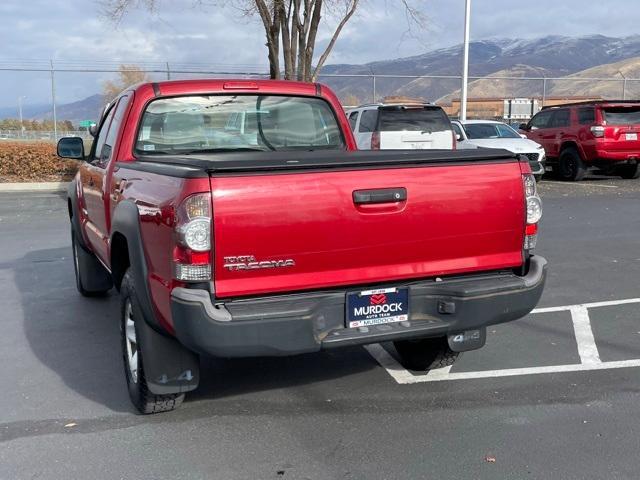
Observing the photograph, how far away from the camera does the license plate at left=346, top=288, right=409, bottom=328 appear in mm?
3361

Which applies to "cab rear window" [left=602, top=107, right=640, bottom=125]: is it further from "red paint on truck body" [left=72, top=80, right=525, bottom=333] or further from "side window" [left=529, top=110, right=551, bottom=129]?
"red paint on truck body" [left=72, top=80, right=525, bottom=333]

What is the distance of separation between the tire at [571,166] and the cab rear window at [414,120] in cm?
503

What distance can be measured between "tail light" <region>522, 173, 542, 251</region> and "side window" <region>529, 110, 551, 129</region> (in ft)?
49.4

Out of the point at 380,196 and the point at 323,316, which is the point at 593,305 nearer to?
the point at 380,196

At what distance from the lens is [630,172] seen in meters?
17.4

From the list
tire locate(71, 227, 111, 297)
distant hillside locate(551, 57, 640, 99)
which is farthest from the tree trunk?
distant hillside locate(551, 57, 640, 99)

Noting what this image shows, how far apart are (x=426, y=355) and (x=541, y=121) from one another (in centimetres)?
1500

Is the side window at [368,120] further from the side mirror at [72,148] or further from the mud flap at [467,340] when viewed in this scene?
the mud flap at [467,340]

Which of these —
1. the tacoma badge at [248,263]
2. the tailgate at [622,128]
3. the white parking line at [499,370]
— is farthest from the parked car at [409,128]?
the tacoma badge at [248,263]

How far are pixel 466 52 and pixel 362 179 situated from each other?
19.6 meters

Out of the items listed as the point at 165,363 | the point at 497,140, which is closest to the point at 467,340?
the point at 165,363

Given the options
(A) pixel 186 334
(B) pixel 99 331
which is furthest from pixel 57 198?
(A) pixel 186 334

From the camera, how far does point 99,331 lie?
5.46 metres

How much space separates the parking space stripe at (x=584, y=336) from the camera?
4.66 m
